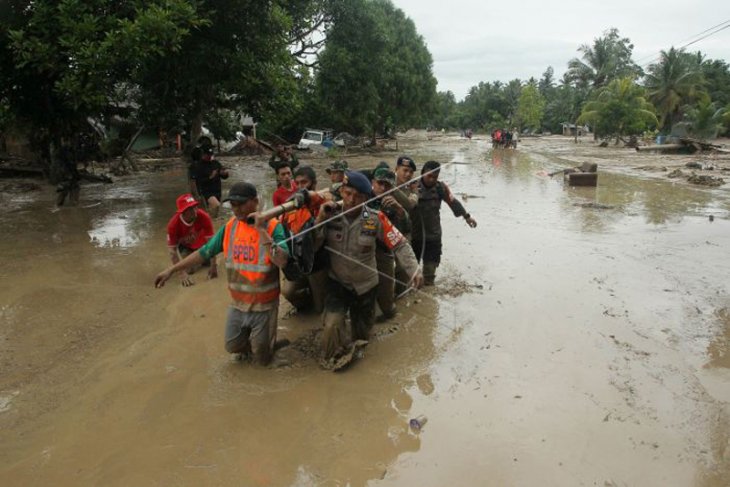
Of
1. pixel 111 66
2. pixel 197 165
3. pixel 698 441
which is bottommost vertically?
pixel 698 441

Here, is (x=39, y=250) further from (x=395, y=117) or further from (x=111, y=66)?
(x=395, y=117)

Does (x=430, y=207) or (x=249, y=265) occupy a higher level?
(x=430, y=207)

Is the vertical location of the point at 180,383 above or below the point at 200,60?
below

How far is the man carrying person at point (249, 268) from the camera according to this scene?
3.67 m

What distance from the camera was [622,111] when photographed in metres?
35.9

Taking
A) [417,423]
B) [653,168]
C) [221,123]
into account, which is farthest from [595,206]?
[221,123]

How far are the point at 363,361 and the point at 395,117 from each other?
3202 cm

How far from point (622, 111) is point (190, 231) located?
37233mm

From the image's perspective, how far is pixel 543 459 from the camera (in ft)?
9.80

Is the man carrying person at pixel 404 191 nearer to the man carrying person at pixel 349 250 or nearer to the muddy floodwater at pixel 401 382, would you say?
the muddy floodwater at pixel 401 382

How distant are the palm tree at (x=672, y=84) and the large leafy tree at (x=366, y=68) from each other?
2122 centimetres

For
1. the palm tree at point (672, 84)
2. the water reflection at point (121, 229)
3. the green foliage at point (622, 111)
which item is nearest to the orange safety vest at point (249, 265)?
the water reflection at point (121, 229)

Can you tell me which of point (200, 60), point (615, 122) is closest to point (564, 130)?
point (615, 122)

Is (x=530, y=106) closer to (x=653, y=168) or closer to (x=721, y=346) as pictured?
(x=653, y=168)
